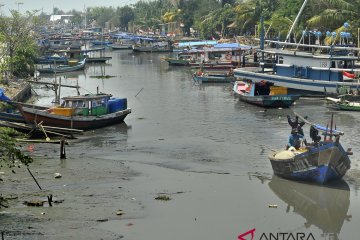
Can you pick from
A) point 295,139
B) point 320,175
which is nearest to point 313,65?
point 295,139

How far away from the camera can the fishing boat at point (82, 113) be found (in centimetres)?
3559

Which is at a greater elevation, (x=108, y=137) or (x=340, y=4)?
(x=340, y=4)

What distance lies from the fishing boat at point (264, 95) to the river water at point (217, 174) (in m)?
0.68

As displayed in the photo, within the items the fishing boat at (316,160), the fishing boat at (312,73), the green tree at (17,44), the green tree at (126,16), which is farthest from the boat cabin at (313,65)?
the green tree at (126,16)

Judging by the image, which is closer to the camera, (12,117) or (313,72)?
(12,117)

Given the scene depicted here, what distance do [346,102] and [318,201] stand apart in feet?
67.5

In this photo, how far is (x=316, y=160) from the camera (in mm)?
24672

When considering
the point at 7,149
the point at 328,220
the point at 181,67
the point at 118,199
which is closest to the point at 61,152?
the point at 118,199

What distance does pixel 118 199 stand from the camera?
23.6 meters

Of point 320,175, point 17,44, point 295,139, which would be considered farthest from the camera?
point 17,44

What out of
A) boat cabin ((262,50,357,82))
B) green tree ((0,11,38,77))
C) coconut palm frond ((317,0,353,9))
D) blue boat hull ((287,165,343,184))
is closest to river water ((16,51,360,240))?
blue boat hull ((287,165,343,184))

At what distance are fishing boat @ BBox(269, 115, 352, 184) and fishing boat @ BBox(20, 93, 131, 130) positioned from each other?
47.0 ft

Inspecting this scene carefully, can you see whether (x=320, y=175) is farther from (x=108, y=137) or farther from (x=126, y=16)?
(x=126, y=16)

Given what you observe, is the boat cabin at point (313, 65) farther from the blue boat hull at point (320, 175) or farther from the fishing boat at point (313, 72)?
the blue boat hull at point (320, 175)
